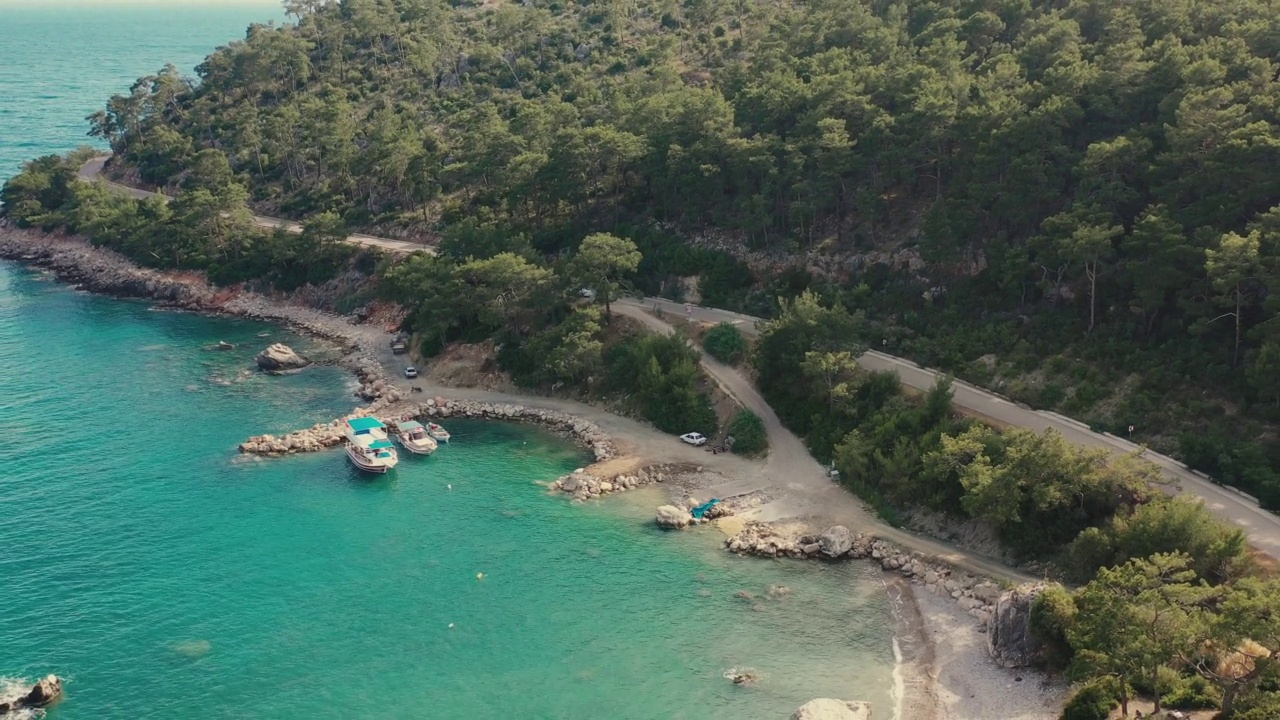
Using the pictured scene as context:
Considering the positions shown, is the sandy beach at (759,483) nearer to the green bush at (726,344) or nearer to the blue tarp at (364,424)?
the green bush at (726,344)

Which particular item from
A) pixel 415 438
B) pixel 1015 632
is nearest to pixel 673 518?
pixel 1015 632

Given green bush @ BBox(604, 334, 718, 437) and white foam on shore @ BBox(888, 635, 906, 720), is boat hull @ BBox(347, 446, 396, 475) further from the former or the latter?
white foam on shore @ BBox(888, 635, 906, 720)

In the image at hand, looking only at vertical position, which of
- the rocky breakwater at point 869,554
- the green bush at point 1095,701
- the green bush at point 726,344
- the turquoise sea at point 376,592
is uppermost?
the green bush at point 726,344

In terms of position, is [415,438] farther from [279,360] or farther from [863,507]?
[863,507]

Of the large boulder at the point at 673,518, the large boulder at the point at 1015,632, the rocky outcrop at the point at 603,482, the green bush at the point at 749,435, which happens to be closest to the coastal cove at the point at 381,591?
the large boulder at the point at 673,518

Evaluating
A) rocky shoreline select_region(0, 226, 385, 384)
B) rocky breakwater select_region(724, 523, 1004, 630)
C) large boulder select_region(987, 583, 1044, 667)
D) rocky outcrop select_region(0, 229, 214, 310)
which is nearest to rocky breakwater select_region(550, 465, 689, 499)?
rocky breakwater select_region(724, 523, 1004, 630)

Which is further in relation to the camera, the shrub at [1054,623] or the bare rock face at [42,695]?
the bare rock face at [42,695]
